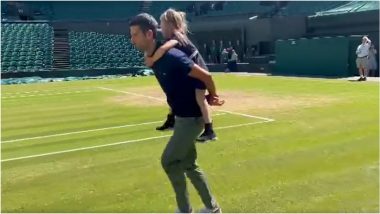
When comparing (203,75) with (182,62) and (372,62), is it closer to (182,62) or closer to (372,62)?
(182,62)

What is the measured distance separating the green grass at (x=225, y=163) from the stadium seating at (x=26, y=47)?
21.6 meters

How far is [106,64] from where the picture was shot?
1512 inches

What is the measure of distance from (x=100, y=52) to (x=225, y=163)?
32317mm

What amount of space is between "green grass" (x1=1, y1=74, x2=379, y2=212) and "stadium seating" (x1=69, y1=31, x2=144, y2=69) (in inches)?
922

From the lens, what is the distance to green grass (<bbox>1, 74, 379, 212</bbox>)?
6449 millimetres

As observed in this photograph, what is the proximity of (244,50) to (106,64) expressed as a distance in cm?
1060

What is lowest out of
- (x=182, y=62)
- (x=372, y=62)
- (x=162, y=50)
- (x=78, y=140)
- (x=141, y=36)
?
(x=372, y=62)

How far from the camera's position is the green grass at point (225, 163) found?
645 centimetres

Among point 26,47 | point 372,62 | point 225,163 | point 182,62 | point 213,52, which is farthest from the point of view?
point 213,52

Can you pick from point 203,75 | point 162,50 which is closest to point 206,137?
point 203,75

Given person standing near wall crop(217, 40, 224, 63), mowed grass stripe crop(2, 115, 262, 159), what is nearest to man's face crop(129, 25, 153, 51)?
mowed grass stripe crop(2, 115, 262, 159)

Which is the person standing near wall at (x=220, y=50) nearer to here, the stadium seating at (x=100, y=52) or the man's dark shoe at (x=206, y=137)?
the stadium seating at (x=100, y=52)

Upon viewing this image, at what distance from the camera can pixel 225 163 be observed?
8.35 metres

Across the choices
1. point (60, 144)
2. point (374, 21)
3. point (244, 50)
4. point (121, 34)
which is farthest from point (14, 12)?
point (60, 144)
